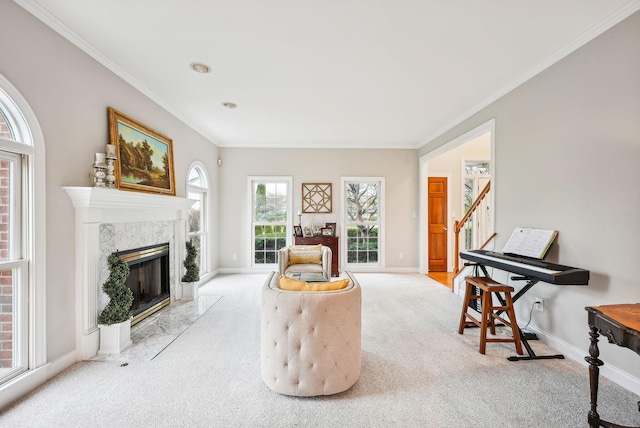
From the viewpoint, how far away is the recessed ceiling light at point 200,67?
8.81 ft

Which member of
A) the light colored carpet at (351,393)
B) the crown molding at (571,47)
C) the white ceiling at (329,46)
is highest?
the white ceiling at (329,46)

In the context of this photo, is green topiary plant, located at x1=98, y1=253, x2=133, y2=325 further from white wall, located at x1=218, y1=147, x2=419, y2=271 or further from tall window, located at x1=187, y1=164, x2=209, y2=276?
white wall, located at x1=218, y1=147, x2=419, y2=271

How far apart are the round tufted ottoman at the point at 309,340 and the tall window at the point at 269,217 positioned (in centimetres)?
395

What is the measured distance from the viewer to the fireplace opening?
309 cm

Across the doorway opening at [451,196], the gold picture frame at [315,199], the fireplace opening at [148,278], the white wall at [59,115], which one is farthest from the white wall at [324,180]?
the white wall at [59,115]

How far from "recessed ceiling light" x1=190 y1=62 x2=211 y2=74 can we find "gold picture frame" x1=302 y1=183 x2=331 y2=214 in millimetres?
3222

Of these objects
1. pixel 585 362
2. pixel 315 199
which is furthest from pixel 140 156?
pixel 585 362

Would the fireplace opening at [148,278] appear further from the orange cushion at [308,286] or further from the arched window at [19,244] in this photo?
the orange cushion at [308,286]

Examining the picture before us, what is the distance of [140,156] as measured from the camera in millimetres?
3178

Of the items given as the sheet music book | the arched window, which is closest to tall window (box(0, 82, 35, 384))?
the arched window

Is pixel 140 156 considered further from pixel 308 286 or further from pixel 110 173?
pixel 308 286

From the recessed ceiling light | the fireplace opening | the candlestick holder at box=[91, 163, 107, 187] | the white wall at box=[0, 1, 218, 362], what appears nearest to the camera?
the white wall at box=[0, 1, 218, 362]

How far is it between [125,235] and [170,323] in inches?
42.7

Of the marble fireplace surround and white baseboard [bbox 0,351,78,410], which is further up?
the marble fireplace surround
